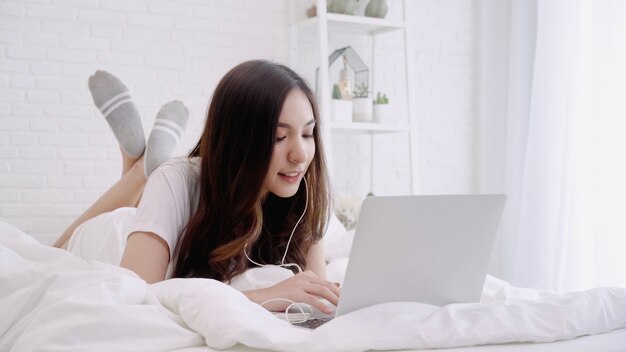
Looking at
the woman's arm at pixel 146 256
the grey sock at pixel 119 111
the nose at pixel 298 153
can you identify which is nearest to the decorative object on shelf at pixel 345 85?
the grey sock at pixel 119 111

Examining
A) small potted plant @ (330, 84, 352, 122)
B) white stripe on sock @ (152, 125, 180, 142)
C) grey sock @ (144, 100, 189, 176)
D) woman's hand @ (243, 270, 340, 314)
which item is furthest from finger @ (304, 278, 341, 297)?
small potted plant @ (330, 84, 352, 122)

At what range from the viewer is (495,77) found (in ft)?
14.9

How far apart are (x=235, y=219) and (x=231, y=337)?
755 mm

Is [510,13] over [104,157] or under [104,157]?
over

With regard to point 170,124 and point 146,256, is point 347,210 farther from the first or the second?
point 146,256

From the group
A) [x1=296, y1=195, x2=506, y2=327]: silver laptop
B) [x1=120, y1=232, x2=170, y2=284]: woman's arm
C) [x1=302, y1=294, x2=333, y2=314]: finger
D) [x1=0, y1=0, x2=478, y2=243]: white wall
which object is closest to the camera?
[x1=296, y1=195, x2=506, y2=327]: silver laptop

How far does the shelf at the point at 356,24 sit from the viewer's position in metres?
3.92

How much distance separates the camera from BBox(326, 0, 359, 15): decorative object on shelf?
3961 mm

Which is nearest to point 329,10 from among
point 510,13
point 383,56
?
point 383,56

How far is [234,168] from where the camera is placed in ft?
6.33

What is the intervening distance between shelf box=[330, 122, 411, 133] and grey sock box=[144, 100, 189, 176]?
37.0 inches

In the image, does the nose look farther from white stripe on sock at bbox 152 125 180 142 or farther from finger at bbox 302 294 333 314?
white stripe on sock at bbox 152 125 180 142

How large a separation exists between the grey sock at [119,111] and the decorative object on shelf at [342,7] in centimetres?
128

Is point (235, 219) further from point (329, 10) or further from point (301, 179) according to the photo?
point (329, 10)
